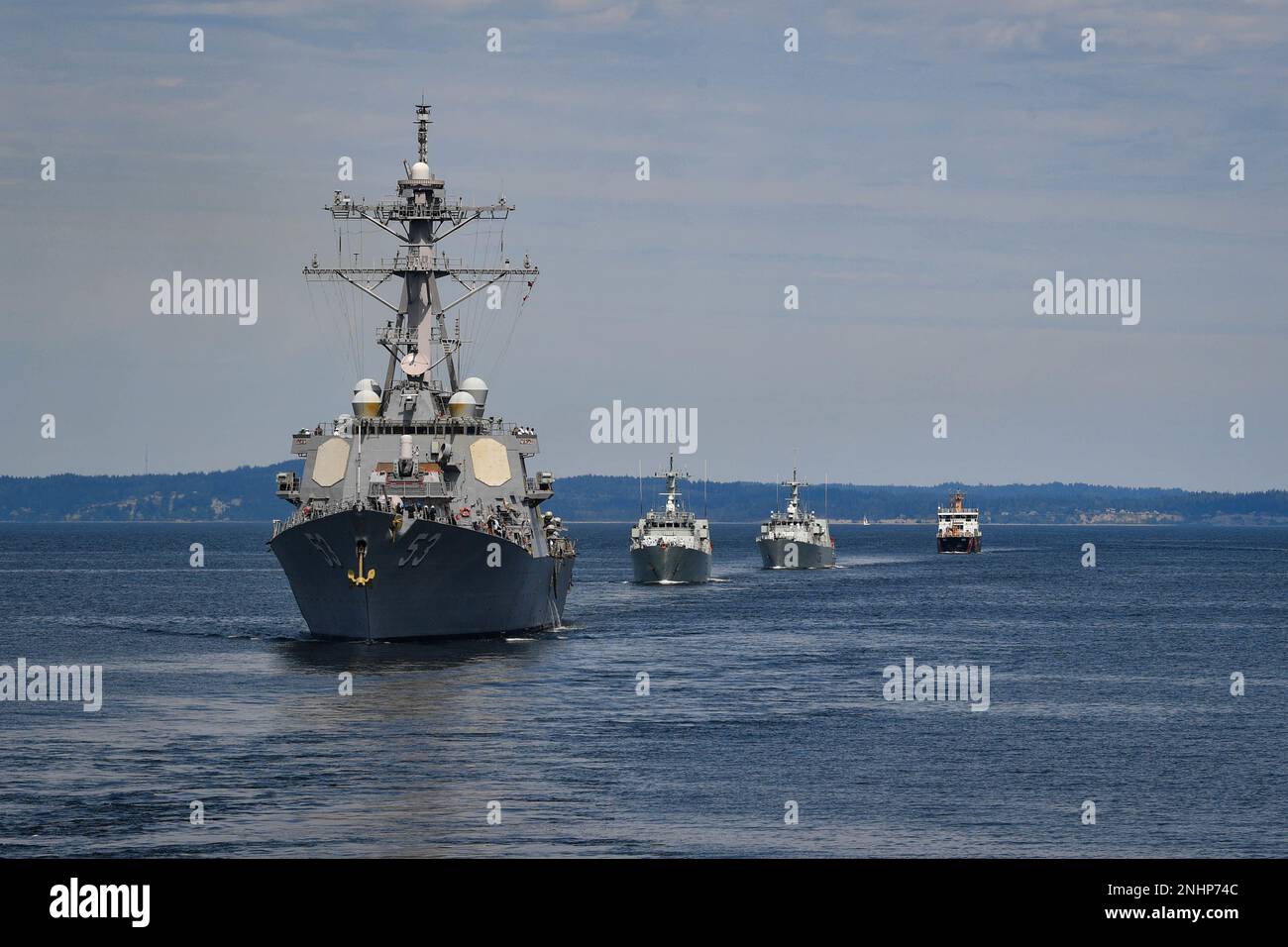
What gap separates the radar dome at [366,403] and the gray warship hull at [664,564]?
5550cm

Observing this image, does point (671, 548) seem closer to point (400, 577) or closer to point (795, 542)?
point (795, 542)

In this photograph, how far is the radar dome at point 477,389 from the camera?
60688 mm

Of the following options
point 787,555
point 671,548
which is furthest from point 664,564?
point 787,555

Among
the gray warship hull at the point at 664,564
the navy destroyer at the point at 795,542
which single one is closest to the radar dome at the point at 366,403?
the gray warship hull at the point at 664,564

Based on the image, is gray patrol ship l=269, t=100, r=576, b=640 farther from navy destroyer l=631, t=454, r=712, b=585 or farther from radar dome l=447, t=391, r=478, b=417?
navy destroyer l=631, t=454, r=712, b=585

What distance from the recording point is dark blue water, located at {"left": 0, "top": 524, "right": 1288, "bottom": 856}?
27.5 metres

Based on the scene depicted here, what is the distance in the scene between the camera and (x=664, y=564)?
4464 inches

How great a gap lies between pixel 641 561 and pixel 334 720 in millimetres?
74396

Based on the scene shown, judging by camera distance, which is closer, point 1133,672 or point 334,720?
point 334,720
